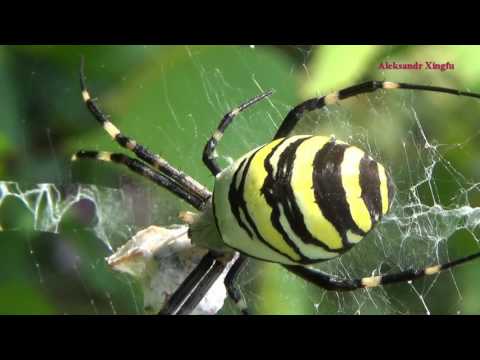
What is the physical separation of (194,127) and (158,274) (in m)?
0.62

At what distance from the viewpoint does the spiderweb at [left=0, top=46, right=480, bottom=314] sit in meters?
2.04

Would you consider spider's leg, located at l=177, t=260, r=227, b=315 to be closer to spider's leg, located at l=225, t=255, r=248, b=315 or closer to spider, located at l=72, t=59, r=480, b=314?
spider's leg, located at l=225, t=255, r=248, b=315

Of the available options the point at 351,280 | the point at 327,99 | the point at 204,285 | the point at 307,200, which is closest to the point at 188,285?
the point at 204,285

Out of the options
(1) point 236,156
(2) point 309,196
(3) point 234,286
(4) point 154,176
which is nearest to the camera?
(2) point 309,196

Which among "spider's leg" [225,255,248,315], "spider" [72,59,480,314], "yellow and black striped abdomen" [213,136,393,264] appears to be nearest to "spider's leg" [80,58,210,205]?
"spider's leg" [225,255,248,315]

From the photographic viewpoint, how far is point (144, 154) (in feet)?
7.98

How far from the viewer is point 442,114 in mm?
2285

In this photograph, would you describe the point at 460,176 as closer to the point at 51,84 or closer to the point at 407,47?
the point at 407,47

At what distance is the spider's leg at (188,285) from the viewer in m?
2.27

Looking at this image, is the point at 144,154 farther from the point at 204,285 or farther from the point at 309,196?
the point at 309,196

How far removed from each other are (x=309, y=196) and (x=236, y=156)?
1.15 meters

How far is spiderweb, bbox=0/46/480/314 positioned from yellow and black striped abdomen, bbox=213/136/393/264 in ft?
1.83

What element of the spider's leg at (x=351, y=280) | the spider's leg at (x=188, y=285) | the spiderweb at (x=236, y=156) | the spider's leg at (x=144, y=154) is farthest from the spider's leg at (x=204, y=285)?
the spider's leg at (x=351, y=280)
